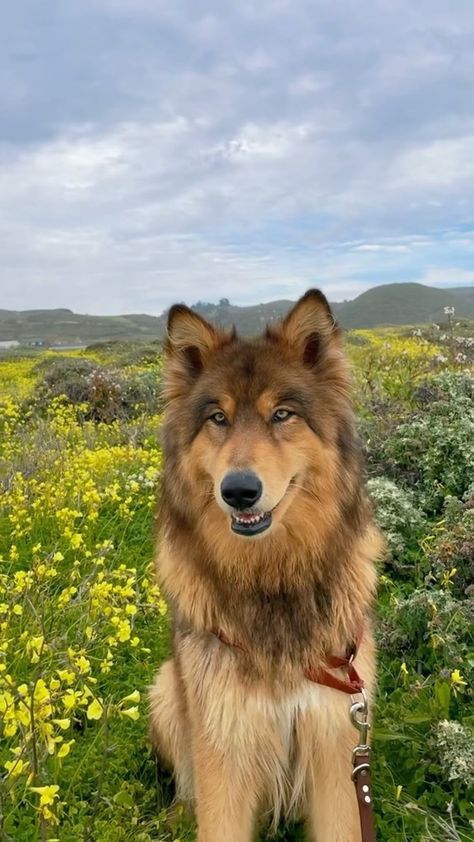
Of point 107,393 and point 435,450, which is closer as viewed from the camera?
point 435,450

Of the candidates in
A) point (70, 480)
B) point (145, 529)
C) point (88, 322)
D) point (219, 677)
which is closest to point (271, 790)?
point (219, 677)

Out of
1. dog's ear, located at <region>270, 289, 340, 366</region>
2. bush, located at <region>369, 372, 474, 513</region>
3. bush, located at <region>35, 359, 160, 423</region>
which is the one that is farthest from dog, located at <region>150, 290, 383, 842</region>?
bush, located at <region>35, 359, 160, 423</region>

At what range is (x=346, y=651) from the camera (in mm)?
2598

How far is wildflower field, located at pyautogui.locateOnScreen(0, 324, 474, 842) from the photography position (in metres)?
2.46

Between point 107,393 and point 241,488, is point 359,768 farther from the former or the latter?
point 107,393

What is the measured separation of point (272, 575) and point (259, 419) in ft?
2.09

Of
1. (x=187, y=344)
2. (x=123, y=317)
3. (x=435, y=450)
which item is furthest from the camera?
(x=123, y=317)

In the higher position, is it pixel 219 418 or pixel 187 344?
pixel 187 344

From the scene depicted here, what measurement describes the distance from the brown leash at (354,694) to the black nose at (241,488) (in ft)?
2.02

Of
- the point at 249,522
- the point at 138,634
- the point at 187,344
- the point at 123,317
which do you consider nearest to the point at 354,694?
the point at 249,522

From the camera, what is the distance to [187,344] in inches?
112

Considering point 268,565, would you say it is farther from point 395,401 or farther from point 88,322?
point 88,322

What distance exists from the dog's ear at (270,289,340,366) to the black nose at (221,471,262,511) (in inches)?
27.0

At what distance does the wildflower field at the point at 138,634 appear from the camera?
246 centimetres
